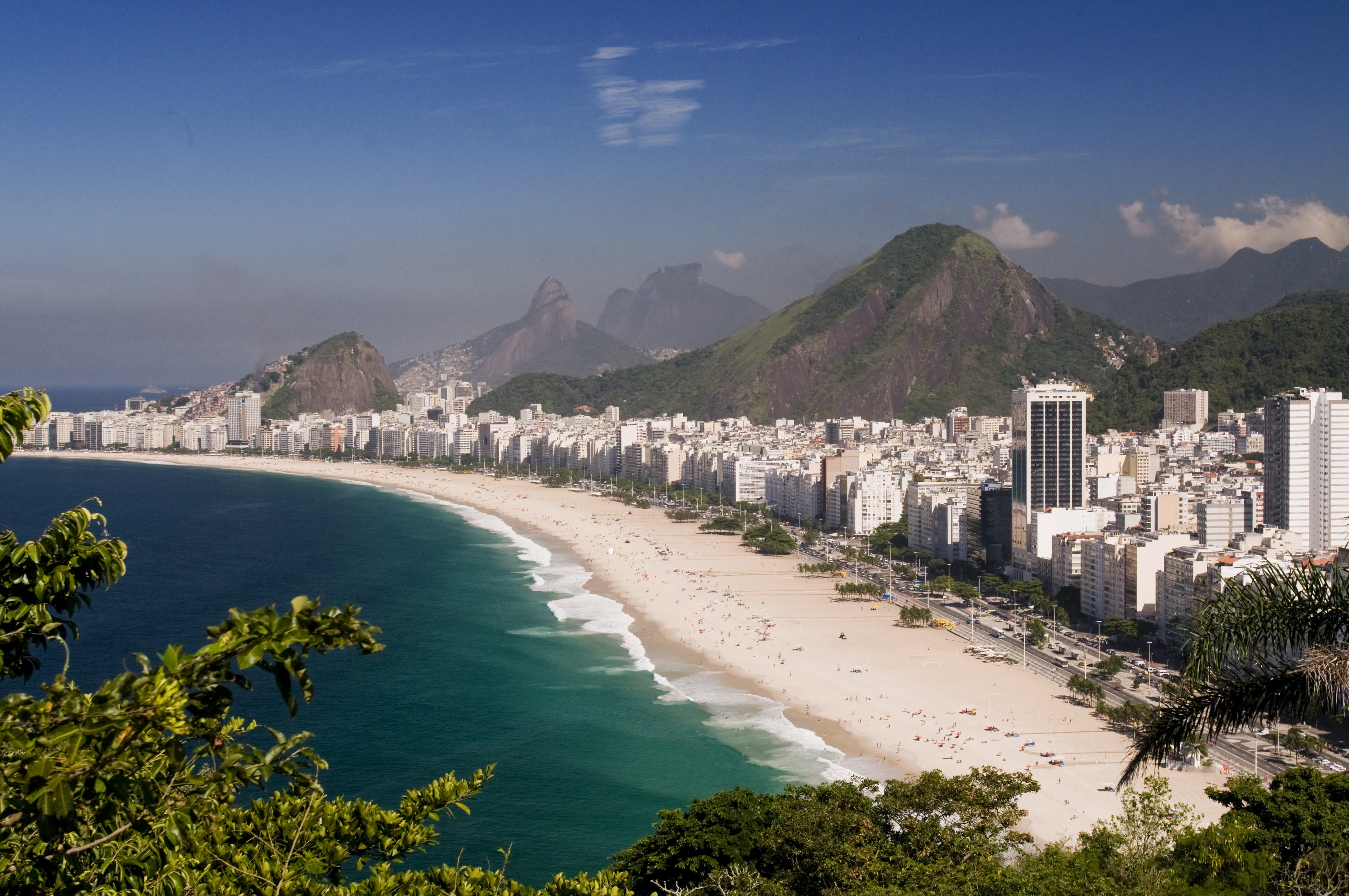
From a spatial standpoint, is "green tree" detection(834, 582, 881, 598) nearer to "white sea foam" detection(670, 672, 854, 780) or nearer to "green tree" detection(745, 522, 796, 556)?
"green tree" detection(745, 522, 796, 556)

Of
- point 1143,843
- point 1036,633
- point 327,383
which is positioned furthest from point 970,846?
point 327,383

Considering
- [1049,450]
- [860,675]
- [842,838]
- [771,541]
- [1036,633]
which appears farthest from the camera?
[771,541]

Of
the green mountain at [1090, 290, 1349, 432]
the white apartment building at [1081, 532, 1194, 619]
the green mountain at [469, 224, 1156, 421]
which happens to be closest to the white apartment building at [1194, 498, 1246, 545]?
the white apartment building at [1081, 532, 1194, 619]

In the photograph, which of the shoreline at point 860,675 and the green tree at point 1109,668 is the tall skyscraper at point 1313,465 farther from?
the green tree at point 1109,668

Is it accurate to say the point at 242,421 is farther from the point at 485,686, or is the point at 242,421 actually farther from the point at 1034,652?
the point at 1034,652

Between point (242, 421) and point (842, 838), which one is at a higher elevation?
point (242, 421)

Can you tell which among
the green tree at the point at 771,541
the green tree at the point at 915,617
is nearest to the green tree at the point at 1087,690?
the green tree at the point at 915,617

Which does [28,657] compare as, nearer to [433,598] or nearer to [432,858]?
[432,858]
